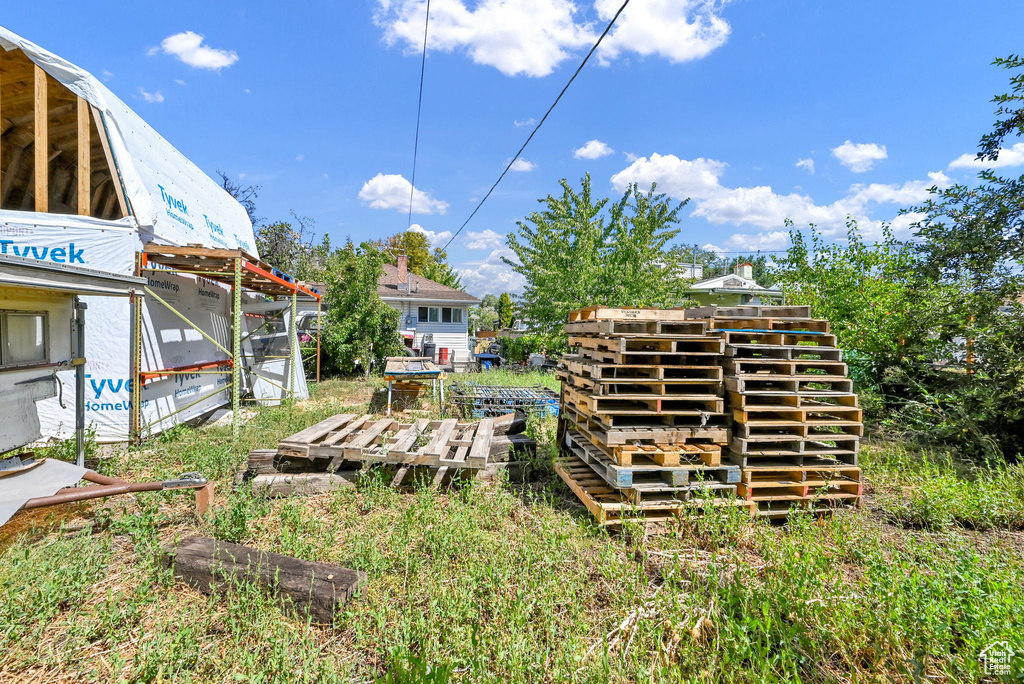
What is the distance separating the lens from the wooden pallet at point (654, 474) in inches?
161

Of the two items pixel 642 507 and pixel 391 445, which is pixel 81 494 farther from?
pixel 642 507

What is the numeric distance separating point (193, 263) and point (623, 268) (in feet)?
42.5

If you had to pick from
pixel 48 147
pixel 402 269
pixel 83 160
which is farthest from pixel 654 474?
pixel 402 269

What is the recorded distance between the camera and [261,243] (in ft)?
78.6

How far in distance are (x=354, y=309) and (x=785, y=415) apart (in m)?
13.3

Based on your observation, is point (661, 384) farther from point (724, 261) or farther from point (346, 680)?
point (724, 261)

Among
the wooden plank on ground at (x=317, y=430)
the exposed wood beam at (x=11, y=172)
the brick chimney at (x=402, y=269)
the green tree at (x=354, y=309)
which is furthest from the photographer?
the brick chimney at (x=402, y=269)

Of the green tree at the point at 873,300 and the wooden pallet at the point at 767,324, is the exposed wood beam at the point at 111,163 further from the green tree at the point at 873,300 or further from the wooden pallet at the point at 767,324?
the green tree at the point at 873,300

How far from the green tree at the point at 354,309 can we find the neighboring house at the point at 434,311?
8139 mm

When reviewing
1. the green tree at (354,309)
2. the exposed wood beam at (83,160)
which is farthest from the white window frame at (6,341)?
the green tree at (354,309)

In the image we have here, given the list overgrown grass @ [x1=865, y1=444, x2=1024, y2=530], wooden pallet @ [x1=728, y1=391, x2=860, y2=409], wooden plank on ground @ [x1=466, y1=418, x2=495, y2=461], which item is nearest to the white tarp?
wooden plank on ground @ [x1=466, y1=418, x2=495, y2=461]

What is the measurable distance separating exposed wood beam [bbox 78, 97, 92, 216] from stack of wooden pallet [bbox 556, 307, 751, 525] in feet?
25.8

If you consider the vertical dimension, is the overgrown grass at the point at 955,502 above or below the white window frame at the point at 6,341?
below

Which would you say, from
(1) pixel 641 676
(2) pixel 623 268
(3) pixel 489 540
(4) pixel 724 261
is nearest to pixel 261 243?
(2) pixel 623 268
